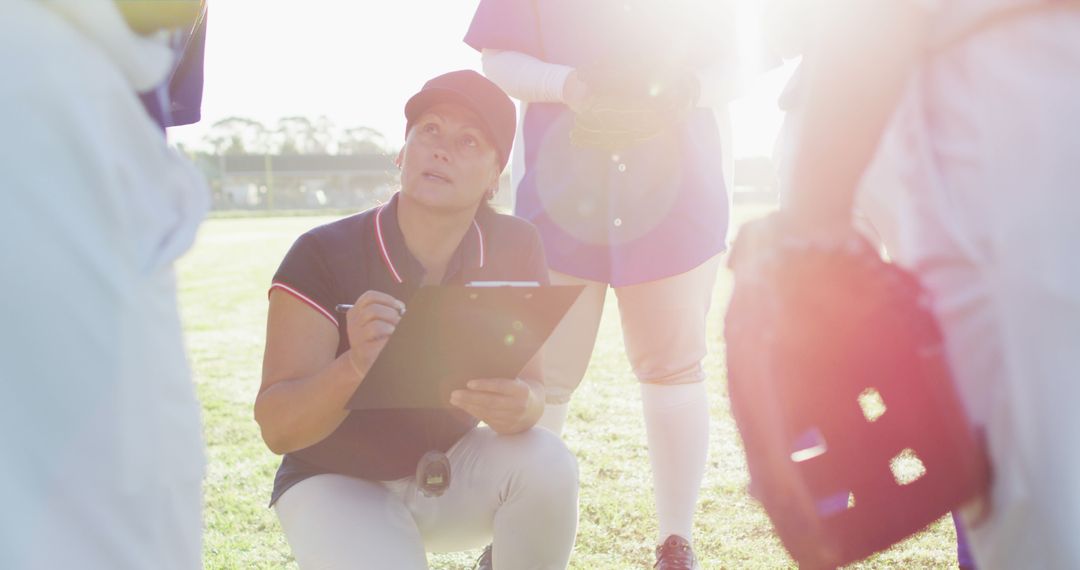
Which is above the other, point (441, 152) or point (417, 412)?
point (441, 152)

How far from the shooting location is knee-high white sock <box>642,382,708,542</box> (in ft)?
8.87

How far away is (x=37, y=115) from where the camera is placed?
1.05 meters

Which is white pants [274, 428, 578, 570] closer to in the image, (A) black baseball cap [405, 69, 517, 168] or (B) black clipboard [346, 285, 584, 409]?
(B) black clipboard [346, 285, 584, 409]

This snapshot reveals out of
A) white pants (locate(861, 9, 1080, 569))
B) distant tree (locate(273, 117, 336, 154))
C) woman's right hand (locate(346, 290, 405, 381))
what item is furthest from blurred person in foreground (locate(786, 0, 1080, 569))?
distant tree (locate(273, 117, 336, 154))

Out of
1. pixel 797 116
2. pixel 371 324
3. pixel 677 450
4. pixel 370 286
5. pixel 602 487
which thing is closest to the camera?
pixel 797 116

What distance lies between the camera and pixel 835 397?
1286 millimetres

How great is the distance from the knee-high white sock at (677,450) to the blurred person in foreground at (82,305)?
1.75 metres

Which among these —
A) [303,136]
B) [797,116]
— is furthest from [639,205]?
[303,136]

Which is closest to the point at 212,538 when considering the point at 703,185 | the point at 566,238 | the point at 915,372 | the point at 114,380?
the point at 566,238

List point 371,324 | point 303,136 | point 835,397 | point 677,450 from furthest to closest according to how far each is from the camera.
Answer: point 303,136
point 677,450
point 371,324
point 835,397

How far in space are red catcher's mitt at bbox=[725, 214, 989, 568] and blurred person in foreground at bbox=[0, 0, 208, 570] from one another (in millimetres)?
721

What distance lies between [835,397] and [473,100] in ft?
4.25

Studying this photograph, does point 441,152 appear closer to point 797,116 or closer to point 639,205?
point 639,205

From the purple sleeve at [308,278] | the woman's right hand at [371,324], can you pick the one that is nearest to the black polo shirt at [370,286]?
the purple sleeve at [308,278]
